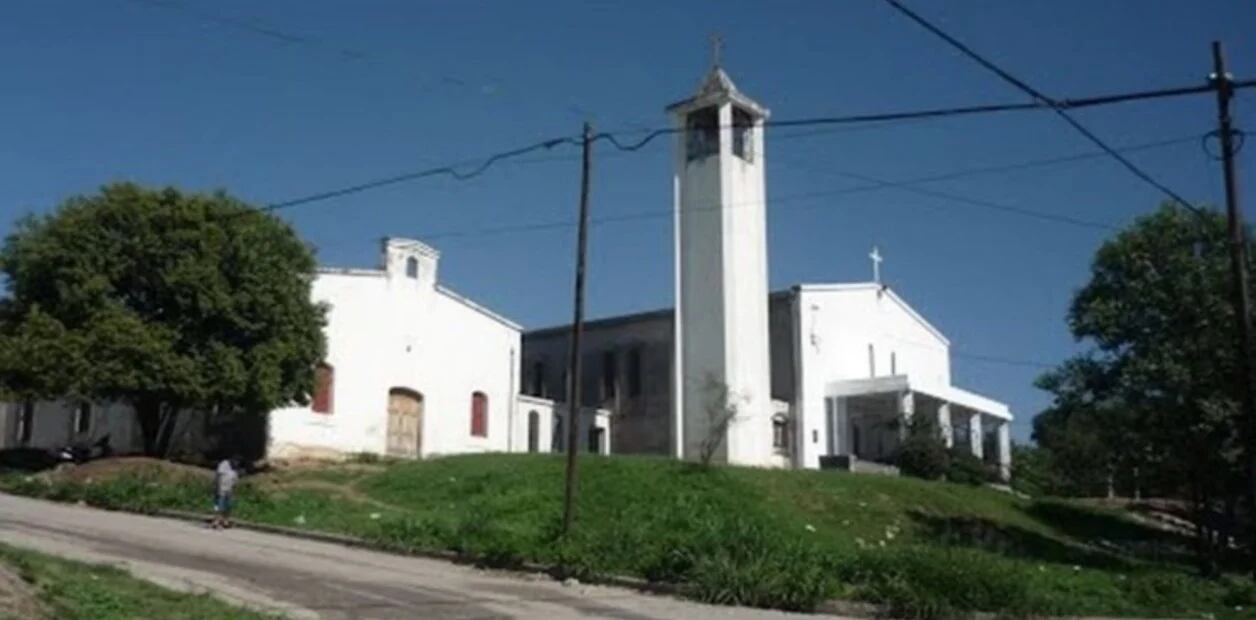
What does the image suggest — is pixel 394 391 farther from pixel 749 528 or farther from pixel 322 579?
pixel 322 579

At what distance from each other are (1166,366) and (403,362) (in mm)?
22851

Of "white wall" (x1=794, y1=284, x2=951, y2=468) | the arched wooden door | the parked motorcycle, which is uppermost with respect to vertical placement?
"white wall" (x1=794, y1=284, x2=951, y2=468)

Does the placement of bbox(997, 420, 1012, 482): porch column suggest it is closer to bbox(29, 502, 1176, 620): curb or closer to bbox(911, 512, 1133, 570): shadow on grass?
bbox(911, 512, 1133, 570): shadow on grass

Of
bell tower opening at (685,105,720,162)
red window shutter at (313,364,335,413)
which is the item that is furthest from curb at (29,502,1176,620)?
bell tower opening at (685,105,720,162)

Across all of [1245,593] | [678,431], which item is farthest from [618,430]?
[1245,593]

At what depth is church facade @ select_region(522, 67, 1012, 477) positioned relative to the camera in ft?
141

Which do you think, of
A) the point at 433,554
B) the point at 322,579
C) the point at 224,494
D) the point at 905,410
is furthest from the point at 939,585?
the point at 905,410

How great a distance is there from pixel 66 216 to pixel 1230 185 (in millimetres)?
28217

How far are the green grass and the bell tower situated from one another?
28.1 meters

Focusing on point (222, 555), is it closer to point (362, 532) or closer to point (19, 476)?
point (362, 532)

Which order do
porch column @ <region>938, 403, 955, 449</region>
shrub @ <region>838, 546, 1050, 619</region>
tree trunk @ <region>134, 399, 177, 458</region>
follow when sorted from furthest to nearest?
1. porch column @ <region>938, 403, 955, 449</region>
2. tree trunk @ <region>134, 399, 177, 458</region>
3. shrub @ <region>838, 546, 1050, 619</region>

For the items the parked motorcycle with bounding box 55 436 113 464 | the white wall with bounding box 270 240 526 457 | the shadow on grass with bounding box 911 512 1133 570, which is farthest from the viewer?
the white wall with bounding box 270 240 526 457

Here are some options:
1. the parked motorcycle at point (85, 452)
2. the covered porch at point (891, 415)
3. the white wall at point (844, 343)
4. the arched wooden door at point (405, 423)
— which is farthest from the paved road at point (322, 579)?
the covered porch at point (891, 415)

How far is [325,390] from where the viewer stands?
40031 millimetres
